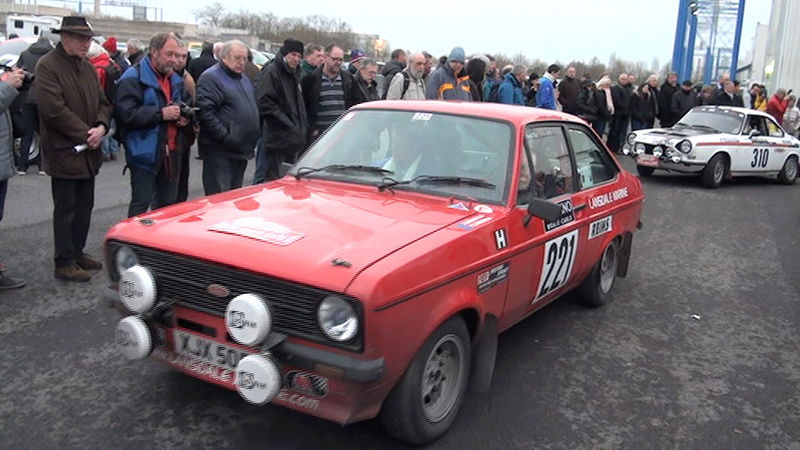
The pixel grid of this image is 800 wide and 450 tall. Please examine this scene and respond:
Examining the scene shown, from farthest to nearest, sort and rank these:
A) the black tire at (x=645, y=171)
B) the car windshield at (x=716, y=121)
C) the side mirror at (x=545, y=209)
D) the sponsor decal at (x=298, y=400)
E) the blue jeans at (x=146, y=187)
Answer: the black tire at (x=645, y=171)
the car windshield at (x=716, y=121)
the blue jeans at (x=146, y=187)
the side mirror at (x=545, y=209)
the sponsor decal at (x=298, y=400)

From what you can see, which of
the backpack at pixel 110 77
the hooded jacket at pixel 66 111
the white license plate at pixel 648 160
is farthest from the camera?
the white license plate at pixel 648 160

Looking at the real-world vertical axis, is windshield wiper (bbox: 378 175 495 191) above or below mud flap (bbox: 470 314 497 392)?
above

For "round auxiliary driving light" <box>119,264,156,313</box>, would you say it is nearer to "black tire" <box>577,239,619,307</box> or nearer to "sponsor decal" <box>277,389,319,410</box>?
"sponsor decal" <box>277,389,319,410</box>

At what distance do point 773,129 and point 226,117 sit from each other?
36.5 feet

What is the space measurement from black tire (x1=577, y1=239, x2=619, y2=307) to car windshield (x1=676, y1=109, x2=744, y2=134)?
7.95 metres

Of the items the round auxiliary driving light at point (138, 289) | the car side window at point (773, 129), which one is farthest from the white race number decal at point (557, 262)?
the car side window at point (773, 129)

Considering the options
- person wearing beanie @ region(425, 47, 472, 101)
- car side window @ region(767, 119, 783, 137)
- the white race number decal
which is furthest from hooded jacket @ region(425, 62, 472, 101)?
car side window @ region(767, 119, 783, 137)

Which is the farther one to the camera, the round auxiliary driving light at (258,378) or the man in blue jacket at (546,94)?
the man in blue jacket at (546,94)

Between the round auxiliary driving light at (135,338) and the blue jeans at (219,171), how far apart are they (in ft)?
10.1

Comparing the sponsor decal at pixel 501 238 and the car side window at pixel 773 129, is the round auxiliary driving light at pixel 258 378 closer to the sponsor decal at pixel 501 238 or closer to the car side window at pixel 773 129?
the sponsor decal at pixel 501 238

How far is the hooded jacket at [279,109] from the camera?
21.7 feet

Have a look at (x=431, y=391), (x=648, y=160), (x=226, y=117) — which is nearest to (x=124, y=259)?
(x=431, y=391)

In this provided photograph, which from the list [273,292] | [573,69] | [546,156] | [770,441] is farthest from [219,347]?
[573,69]

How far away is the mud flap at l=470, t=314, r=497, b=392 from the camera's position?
11.3ft
